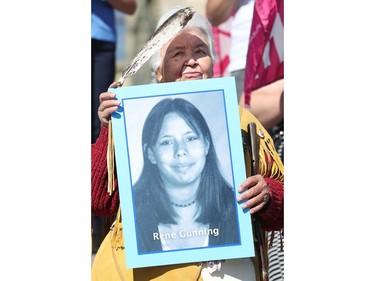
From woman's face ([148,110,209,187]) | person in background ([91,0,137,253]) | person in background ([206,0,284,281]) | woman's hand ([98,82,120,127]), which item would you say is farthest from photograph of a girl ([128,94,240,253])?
person in background ([91,0,137,253])

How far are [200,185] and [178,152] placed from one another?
12 centimetres

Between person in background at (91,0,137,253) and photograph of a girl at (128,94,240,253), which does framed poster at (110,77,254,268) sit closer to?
photograph of a girl at (128,94,240,253)

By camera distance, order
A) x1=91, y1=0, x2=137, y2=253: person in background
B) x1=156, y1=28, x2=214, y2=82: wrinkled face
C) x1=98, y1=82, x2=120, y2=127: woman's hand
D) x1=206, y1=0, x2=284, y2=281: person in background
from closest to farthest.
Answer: x1=98, y1=82, x2=120, y2=127: woman's hand < x1=156, y1=28, x2=214, y2=82: wrinkled face < x1=206, y1=0, x2=284, y2=281: person in background < x1=91, y1=0, x2=137, y2=253: person in background

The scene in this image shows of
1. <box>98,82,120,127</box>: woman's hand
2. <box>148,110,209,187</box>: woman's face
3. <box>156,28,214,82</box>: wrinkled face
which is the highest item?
<box>156,28,214,82</box>: wrinkled face

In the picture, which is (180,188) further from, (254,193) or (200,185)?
(254,193)

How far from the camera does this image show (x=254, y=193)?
3.28 meters

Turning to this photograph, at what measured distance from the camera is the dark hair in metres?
3.27

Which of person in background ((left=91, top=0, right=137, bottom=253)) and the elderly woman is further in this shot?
person in background ((left=91, top=0, right=137, bottom=253))

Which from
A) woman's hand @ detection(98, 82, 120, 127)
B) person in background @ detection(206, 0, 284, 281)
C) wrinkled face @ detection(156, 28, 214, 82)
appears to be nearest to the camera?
woman's hand @ detection(98, 82, 120, 127)

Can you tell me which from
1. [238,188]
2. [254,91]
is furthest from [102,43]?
[238,188]

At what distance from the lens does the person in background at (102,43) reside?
530 centimetres
